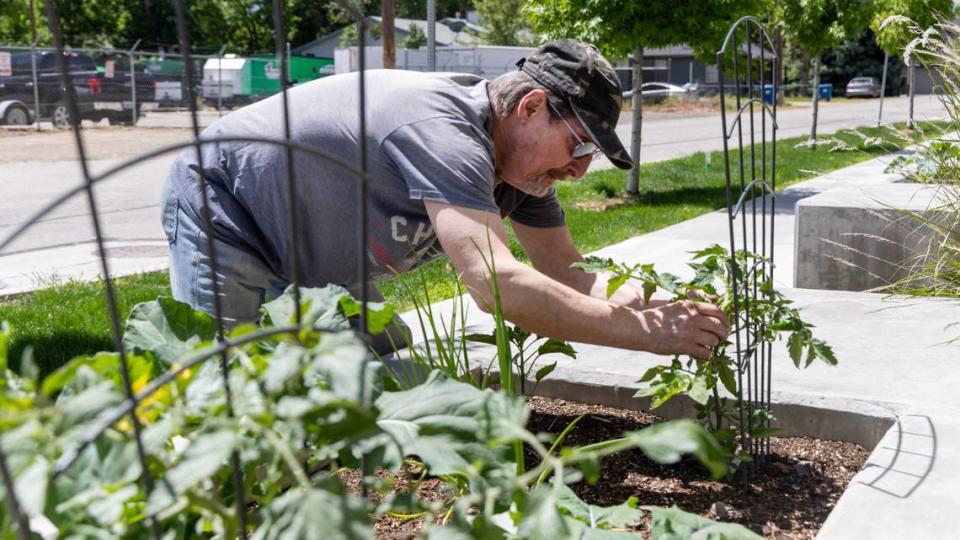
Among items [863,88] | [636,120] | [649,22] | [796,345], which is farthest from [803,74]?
[796,345]

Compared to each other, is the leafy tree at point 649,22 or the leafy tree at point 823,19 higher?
the leafy tree at point 823,19

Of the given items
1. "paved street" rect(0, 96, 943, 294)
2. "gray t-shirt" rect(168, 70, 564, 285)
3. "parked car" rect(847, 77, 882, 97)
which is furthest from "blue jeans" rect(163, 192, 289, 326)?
"parked car" rect(847, 77, 882, 97)

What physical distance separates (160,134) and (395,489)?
20626mm

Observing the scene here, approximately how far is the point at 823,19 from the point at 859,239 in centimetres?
1250

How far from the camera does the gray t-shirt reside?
2361mm

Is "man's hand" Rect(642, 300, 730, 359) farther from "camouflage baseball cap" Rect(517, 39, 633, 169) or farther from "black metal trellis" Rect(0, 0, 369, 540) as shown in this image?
"black metal trellis" Rect(0, 0, 369, 540)

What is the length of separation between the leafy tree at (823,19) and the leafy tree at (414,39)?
109 ft

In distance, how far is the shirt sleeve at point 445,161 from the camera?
229 cm

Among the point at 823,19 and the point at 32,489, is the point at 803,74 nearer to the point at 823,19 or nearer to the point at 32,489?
the point at 823,19

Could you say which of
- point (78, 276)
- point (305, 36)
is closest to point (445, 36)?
point (305, 36)

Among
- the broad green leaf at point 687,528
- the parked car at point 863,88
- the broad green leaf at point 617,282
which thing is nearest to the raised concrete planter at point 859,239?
the broad green leaf at point 617,282

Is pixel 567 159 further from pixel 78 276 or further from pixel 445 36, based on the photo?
pixel 445 36

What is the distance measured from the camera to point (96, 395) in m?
0.98

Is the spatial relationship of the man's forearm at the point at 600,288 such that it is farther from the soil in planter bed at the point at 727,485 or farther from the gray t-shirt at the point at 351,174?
the soil in planter bed at the point at 727,485
